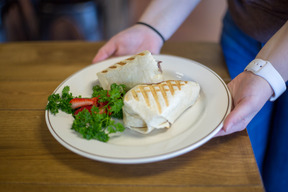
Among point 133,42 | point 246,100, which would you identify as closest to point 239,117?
point 246,100

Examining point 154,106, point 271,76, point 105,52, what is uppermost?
point 271,76

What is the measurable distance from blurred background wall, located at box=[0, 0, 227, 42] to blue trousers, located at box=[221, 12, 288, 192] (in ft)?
6.07

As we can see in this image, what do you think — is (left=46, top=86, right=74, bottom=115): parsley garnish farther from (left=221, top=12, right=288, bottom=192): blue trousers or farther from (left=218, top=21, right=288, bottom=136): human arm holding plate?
(left=221, top=12, right=288, bottom=192): blue trousers

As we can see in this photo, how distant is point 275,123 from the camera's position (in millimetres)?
1320

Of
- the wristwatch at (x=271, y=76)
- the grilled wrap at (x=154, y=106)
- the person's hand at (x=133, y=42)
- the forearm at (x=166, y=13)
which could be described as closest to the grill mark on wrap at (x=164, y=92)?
the grilled wrap at (x=154, y=106)

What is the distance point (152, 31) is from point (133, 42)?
0.14 m

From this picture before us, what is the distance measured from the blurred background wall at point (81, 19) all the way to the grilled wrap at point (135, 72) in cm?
181

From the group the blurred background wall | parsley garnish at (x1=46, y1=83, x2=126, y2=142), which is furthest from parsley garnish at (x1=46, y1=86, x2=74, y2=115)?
the blurred background wall

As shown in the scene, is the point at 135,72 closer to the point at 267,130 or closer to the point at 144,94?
the point at 144,94

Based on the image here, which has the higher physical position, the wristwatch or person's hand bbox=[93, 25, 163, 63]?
the wristwatch

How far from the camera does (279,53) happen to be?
1.03 metres

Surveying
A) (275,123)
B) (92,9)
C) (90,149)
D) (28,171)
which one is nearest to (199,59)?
(275,123)

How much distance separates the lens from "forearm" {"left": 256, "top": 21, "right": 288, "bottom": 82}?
102 cm

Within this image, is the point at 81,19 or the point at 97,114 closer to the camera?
the point at 97,114
